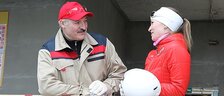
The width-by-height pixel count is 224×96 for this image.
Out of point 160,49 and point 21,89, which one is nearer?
point 160,49

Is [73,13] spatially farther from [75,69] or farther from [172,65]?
[172,65]

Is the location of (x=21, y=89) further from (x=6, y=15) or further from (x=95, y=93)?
(x=95, y=93)

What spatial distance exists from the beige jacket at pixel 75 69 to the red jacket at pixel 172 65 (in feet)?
1.13

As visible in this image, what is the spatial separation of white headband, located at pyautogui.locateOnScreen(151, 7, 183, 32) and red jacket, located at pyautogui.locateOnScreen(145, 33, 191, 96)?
83 mm

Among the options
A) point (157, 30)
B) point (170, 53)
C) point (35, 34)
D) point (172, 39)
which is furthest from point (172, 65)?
point (35, 34)

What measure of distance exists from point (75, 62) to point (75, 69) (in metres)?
0.04

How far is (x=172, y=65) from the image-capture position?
7.98 feet

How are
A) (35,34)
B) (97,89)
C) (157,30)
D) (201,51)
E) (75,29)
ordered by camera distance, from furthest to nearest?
1. (201,51)
2. (35,34)
3. (75,29)
4. (157,30)
5. (97,89)

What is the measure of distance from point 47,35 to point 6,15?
56 centimetres

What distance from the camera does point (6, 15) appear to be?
4875mm

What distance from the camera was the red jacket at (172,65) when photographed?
241cm

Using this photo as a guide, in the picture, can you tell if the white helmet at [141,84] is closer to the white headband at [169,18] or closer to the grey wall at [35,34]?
the white headband at [169,18]

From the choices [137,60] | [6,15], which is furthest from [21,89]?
[137,60]

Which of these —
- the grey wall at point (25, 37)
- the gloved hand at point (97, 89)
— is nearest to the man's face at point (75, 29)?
the gloved hand at point (97, 89)
